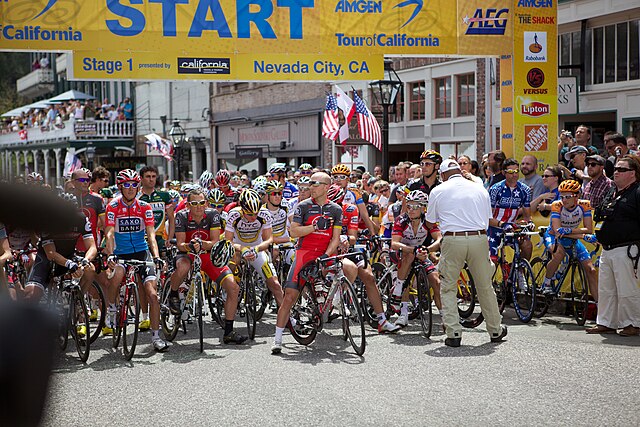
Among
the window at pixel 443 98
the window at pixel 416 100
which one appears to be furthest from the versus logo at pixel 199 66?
the window at pixel 416 100

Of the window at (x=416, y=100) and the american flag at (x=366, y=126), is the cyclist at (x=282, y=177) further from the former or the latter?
the window at (x=416, y=100)

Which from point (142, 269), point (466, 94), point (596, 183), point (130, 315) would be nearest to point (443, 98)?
point (466, 94)

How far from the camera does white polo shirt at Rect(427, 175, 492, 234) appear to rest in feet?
29.6

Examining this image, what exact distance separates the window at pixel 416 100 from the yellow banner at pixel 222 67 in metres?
13.2

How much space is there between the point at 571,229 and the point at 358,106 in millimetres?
9452

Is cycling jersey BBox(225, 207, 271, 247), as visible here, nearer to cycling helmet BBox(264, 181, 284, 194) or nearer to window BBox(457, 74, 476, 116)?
cycling helmet BBox(264, 181, 284, 194)

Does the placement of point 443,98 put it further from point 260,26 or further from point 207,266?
point 207,266

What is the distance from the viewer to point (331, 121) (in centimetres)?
1991

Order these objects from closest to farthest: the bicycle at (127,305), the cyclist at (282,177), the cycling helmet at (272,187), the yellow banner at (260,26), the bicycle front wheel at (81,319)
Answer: the bicycle front wheel at (81,319)
the bicycle at (127,305)
the cycling helmet at (272,187)
the yellow banner at (260,26)
the cyclist at (282,177)

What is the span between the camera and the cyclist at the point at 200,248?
951 centimetres

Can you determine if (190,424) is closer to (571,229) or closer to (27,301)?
(27,301)

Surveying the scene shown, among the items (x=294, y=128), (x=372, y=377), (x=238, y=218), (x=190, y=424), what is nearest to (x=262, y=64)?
(x=238, y=218)

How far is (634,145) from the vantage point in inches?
521

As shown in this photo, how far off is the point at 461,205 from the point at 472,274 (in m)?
0.75
